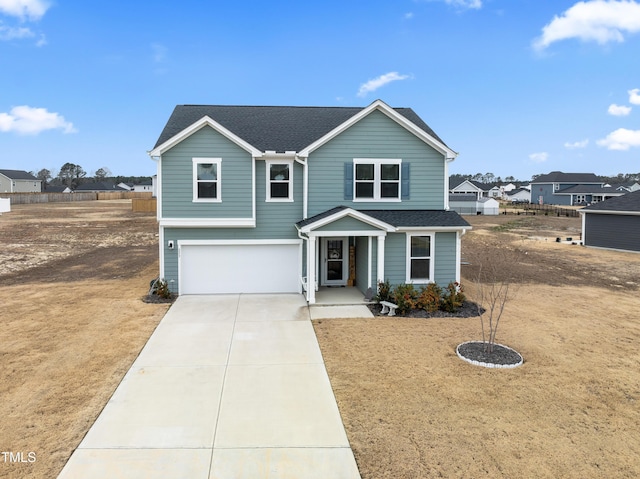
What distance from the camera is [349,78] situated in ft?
99.0

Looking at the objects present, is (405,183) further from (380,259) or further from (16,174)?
(16,174)

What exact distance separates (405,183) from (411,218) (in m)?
1.48

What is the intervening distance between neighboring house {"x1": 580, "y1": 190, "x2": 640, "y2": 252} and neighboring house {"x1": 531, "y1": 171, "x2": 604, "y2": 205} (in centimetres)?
6164

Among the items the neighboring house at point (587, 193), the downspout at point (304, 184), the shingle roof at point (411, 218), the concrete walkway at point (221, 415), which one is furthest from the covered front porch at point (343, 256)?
the neighboring house at point (587, 193)

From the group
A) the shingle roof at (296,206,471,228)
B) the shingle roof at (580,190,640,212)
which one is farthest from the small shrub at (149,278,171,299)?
the shingle roof at (580,190,640,212)

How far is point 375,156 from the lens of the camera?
16.1 metres

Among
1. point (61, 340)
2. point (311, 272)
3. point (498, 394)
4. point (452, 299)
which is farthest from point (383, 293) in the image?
point (61, 340)

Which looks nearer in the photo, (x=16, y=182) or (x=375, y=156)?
(x=375, y=156)

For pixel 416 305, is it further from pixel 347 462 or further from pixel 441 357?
pixel 347 462

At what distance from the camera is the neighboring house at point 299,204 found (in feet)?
50.3

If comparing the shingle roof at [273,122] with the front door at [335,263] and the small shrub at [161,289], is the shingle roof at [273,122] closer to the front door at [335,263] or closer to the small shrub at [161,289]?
the front door at [335,263]

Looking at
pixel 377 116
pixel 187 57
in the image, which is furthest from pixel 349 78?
pixel 377 116

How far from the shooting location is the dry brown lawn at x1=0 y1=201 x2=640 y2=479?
243 inches

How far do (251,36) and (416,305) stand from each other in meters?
19.8
